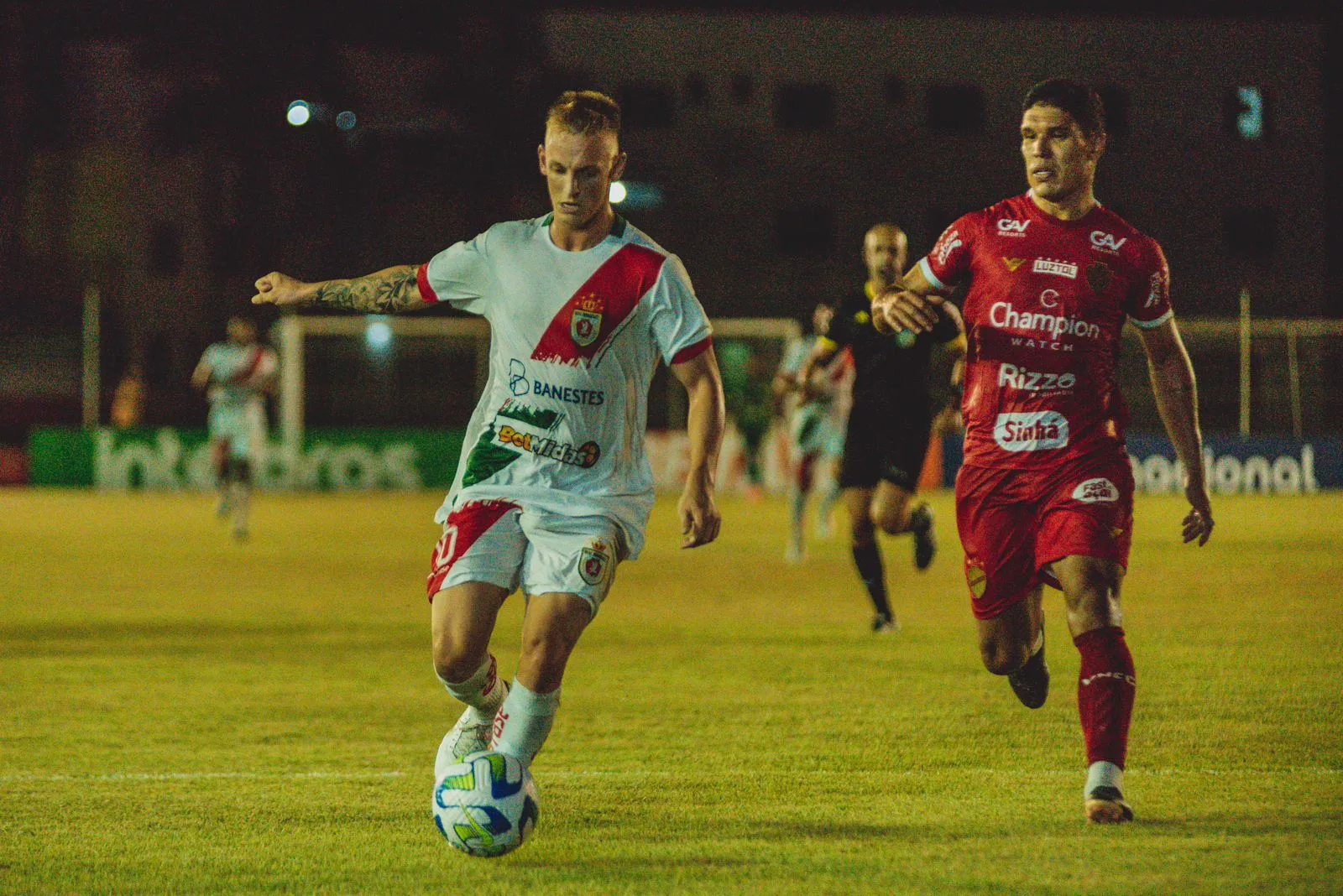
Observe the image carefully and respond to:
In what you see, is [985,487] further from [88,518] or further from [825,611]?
[88,518]

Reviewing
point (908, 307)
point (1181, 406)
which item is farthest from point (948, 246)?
point (1181, 406)

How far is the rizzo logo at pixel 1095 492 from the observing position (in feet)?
19.5

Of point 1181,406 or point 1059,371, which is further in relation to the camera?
point 1181,406

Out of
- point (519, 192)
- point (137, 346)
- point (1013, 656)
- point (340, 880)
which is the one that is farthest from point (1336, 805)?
point (137, 346)

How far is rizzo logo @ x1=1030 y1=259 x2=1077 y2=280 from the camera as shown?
5.95 m

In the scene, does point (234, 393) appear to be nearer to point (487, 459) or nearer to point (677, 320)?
point (487, 459)

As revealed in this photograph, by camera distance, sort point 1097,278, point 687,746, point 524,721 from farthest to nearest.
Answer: point 687,746 → point 1097,278 → point 524,721

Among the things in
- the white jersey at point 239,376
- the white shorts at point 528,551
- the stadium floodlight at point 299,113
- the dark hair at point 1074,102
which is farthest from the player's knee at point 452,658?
the stadium floodlight at point 299,113

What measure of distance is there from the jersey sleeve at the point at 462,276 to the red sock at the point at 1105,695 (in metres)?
2.11

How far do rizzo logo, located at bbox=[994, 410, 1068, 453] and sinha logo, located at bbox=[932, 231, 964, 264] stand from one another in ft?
1.81

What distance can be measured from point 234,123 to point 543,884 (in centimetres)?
4192

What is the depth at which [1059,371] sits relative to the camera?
19.7 ft

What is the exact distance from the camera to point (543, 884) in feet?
16.4

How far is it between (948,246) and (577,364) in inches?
55.2
